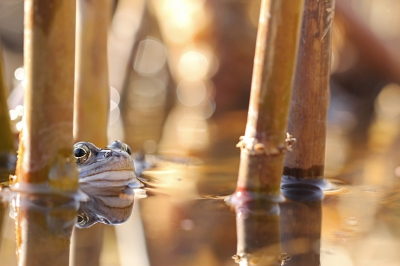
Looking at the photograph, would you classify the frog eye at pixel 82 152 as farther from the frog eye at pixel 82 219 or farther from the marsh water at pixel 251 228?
the frog eye at pixel 82 219

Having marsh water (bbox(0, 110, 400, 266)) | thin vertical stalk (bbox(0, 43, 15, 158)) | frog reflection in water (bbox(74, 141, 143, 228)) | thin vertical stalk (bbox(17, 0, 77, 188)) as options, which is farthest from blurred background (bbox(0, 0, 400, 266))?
thin vertical stalk (bbox(0, 43, 15, 158))

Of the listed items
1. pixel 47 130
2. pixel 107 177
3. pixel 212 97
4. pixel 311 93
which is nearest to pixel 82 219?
pixel 47 130

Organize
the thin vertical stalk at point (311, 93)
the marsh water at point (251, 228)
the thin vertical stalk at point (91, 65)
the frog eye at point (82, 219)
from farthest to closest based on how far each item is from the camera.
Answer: the thin vertical stalk at point (91, 65), the thin vertical stalk at point (311, 93), the frog eye at point (82, 219), the marsh water at point (251, 228)

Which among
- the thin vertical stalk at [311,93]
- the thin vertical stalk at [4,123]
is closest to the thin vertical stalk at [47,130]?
the thin vertical stalk at [4,123]

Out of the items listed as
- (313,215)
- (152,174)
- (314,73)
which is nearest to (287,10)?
(314,73)

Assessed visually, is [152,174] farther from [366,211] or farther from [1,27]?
[1,27]

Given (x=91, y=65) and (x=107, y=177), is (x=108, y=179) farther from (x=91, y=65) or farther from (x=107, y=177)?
(x=91, y=65)
